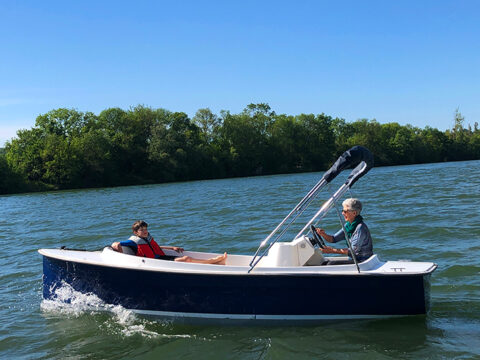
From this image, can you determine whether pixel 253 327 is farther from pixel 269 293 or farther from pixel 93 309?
pixel 93 309

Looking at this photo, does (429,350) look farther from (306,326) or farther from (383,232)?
(383,232)

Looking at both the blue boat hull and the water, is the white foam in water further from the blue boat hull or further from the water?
the blue boat hull

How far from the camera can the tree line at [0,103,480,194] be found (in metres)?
52.3

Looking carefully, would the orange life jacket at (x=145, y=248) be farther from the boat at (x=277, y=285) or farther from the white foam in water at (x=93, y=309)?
the white foam in water at (x=93, y=309)

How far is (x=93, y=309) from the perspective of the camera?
684 cm

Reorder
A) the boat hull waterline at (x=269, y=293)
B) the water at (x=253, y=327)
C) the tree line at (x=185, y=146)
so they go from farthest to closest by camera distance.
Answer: the tree line at (x=185, y=146) → the boat hull waterline at (x=269, y=293) → the water at (x=253, y=327)

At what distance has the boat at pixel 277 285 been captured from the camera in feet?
18.7

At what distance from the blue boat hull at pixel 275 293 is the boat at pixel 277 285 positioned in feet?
0.04

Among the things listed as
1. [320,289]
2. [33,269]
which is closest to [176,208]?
[33,269]

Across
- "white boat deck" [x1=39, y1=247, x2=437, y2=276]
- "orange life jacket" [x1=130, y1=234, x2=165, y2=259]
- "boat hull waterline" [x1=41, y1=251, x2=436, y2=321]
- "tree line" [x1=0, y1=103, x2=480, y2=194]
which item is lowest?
"boat hull waterline" [x1=41, y1=251, x2=436, y2=321]

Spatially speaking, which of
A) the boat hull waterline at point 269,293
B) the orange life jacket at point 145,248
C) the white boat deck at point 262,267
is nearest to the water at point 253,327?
the boat hull waterline at point 269,293

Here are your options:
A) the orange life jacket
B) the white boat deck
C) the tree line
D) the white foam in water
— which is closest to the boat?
the white boat deck

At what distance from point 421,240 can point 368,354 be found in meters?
6.36

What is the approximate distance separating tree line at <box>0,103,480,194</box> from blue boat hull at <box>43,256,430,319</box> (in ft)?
152
